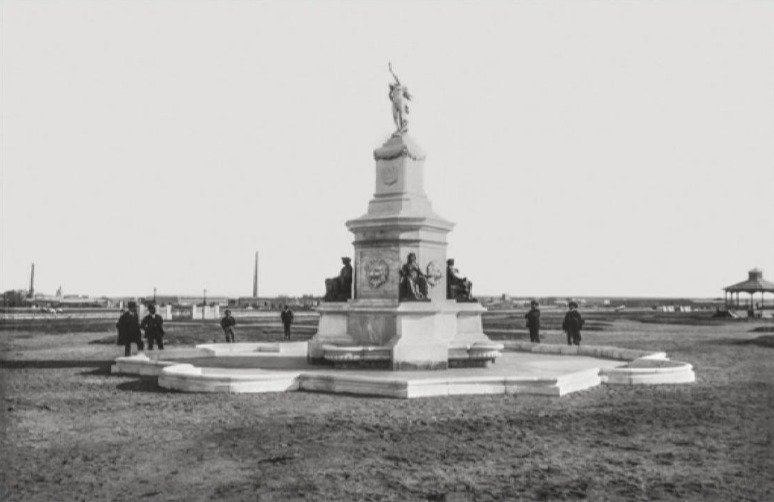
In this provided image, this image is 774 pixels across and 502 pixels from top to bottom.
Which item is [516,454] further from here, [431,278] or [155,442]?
[431,278]

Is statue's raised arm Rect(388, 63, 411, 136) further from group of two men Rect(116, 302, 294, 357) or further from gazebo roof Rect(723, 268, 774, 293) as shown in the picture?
gazebo roof Rect(723, 268, 774, 293)

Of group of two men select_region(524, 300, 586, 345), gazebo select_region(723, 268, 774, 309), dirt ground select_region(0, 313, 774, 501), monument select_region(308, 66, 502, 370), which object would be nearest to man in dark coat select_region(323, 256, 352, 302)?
monument select_region(308, 66, 502, 370)

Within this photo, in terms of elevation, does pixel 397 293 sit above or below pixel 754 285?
below

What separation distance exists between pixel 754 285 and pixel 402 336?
4945 cm

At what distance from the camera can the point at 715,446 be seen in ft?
26.8

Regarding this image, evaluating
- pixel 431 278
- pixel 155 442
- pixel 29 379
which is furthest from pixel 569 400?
pixel 29 379

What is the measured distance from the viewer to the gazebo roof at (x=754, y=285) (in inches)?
2156

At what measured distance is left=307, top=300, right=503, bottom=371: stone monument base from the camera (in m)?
14.1

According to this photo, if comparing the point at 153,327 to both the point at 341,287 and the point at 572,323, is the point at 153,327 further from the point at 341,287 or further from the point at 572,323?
the point at 572,323

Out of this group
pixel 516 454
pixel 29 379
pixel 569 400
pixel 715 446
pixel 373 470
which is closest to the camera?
pixel 373 470

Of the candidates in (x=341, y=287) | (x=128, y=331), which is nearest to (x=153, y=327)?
(x=128, y=331)

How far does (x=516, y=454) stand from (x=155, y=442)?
398 cm

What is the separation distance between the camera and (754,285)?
55.5 meters

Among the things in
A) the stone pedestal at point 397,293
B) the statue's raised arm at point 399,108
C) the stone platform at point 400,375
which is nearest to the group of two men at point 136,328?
the stone platform at point 400,375
